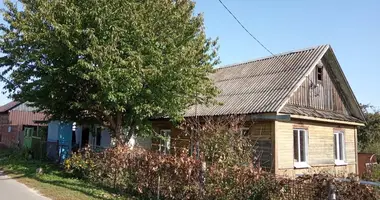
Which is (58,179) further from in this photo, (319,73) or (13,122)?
(13,122)

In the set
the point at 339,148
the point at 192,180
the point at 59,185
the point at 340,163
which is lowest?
the point at 59,185

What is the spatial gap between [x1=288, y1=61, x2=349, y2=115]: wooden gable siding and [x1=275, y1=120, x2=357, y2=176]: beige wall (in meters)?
0.92

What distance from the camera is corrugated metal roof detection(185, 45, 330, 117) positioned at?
14.6 m

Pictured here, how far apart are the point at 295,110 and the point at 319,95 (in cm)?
332

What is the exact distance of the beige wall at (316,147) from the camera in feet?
45.0

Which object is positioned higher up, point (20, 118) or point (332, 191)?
point (20, 118)

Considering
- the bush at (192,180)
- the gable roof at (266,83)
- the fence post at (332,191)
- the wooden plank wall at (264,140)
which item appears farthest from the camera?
the gable roof at (266,83)

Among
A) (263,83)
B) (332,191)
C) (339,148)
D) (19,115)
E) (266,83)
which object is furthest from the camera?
(19,115)

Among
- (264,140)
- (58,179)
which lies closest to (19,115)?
(58,179)

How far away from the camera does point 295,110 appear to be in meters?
14.4

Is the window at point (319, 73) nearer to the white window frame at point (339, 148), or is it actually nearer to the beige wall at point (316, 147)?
the beige wall at point (316, 147)

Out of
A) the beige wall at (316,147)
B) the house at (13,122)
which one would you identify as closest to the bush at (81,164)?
the beige wall at (316,147)

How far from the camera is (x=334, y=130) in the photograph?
17453mm

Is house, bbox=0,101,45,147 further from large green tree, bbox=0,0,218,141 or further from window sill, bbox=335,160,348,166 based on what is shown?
window sill, bbox=335,160,348,166
